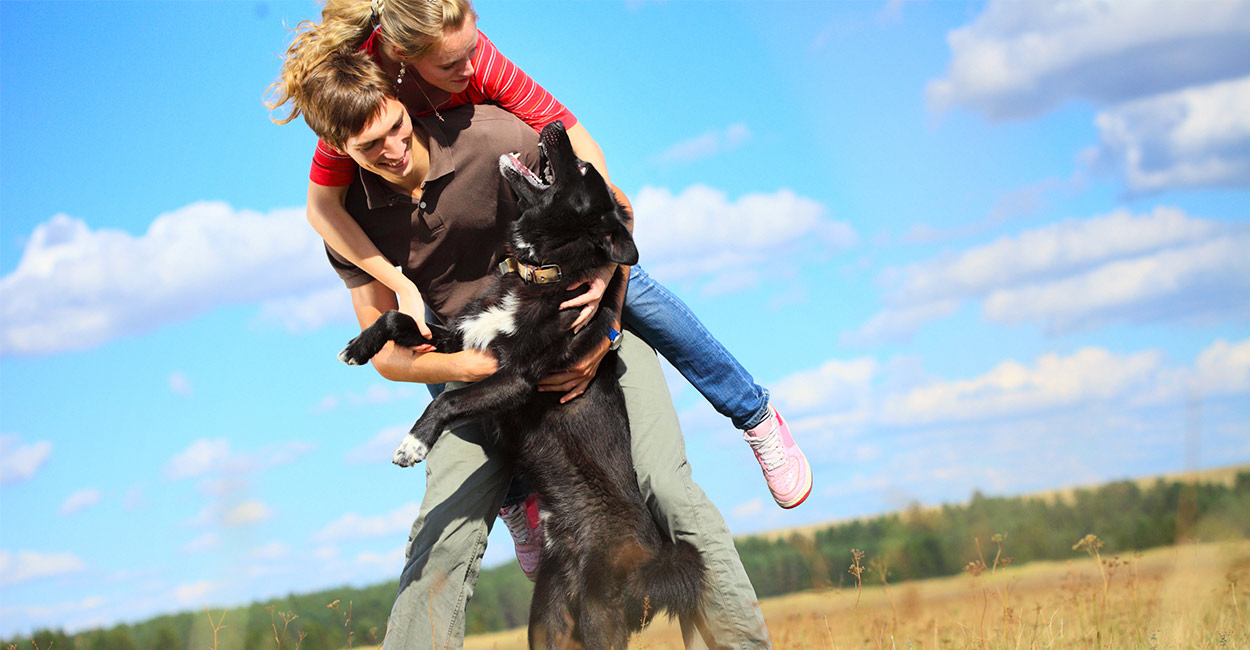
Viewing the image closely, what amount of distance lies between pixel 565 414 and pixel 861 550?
110cm

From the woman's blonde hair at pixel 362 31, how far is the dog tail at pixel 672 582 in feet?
5.60

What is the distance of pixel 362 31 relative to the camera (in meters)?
2.53

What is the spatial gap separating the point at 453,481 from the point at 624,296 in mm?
844

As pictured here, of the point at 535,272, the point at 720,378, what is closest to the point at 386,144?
the point at 535,272

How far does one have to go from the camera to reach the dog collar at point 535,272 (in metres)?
2.74

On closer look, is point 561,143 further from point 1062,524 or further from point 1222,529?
point 1062,524

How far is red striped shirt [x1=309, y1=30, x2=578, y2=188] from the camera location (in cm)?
250

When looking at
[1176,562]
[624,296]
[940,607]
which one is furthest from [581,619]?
[1176,562]

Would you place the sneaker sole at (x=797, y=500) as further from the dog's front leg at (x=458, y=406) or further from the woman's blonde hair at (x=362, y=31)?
the woman's blonde hair at (x=362, y=31)

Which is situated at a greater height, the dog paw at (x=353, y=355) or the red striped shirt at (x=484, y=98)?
the red striped shirt at (x=484, y=98)

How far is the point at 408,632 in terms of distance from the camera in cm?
238

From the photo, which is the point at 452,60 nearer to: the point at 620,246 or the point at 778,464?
the point at 620,246

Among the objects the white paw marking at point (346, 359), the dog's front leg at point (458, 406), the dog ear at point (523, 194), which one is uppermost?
the dog ear at point (523, 194)

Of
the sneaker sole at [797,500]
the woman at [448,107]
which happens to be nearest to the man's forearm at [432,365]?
the woman at [448,107]
